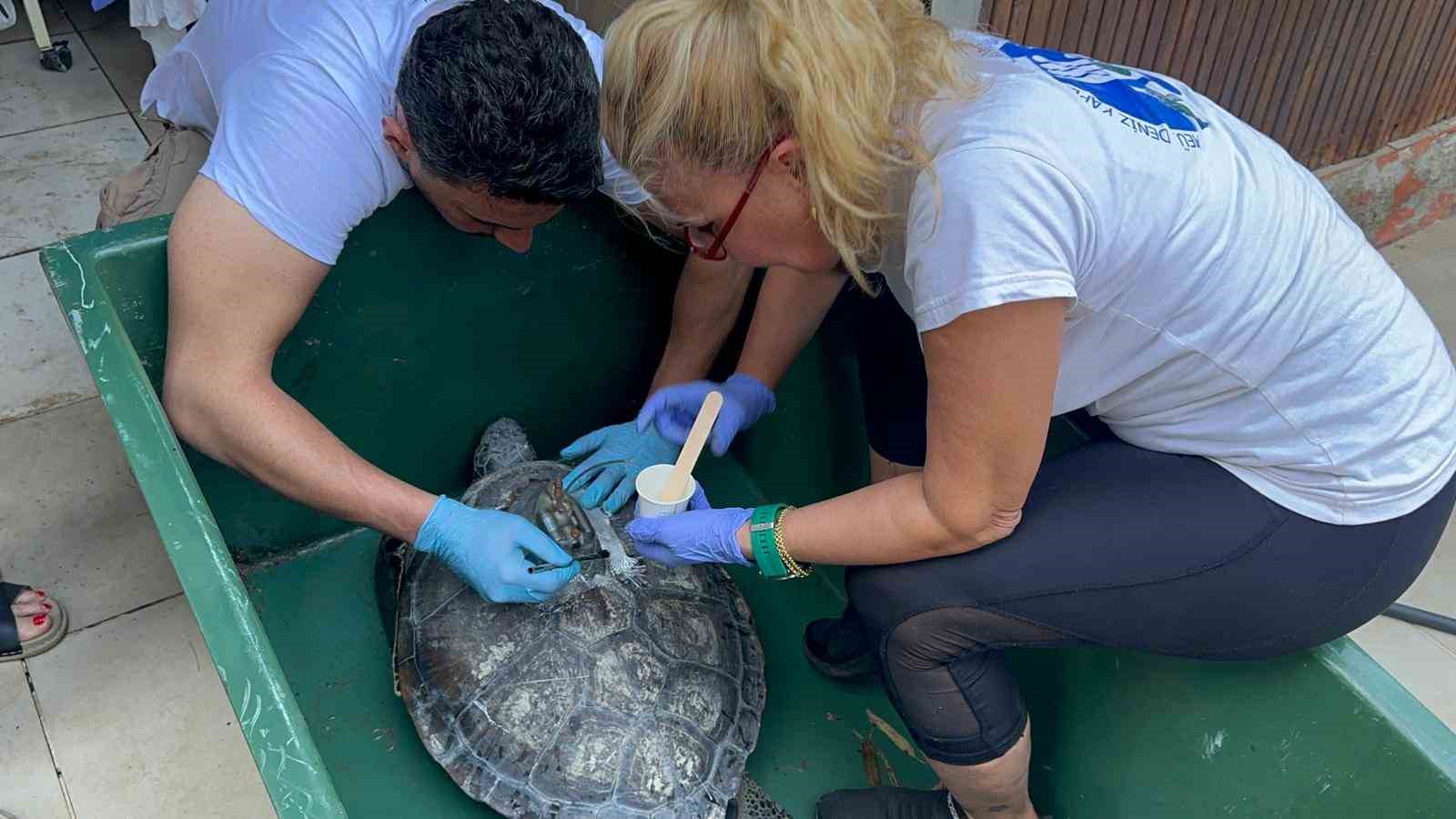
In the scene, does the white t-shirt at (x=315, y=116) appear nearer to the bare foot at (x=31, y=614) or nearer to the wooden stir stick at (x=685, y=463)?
the wooden stir stick at (x=685, y=463)

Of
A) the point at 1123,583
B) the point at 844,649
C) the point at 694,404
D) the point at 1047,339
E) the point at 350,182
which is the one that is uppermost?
the point at 1047,339

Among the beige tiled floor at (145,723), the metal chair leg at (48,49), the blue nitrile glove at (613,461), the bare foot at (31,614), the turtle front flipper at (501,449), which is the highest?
the blue nitrile glove at (613,461)

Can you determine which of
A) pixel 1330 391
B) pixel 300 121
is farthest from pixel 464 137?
pixel 1330 391

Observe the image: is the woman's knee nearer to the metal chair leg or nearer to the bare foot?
the bare foot

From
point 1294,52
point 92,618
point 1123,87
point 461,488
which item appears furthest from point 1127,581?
point 1294,52

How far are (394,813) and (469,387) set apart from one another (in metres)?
0.68

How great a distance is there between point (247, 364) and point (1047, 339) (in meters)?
0.93

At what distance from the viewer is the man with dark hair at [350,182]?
1.10m

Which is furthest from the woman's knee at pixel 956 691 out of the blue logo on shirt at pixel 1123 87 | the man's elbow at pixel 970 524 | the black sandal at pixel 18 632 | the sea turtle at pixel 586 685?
the black sandal at pixel 18 632

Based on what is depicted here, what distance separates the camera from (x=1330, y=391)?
0.94 metres

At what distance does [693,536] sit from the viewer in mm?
1198

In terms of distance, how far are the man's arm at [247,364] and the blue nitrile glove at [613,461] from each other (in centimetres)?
26

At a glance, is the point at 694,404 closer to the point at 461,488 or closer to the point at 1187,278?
the point at 461,488

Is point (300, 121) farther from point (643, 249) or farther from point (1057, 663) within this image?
point (1057, 663)
